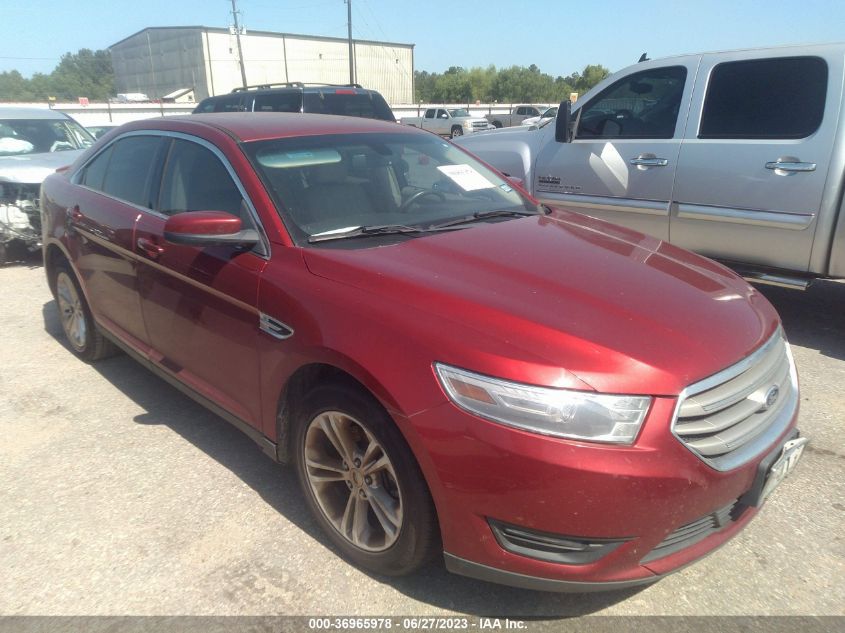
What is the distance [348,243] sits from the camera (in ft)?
8.55

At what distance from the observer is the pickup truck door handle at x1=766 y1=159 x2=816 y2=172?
420 centimetres

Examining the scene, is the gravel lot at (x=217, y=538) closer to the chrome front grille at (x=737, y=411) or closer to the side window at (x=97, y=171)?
the chrome front grille at (x=737, y=411)

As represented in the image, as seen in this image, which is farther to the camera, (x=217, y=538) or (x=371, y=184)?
(x=371, y=184)

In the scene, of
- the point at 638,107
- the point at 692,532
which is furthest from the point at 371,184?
the point at 638,107

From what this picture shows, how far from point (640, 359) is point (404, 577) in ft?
3.92

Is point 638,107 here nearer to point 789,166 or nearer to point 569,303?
point 789,166

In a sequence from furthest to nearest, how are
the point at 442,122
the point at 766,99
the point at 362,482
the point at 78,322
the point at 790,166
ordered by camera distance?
the point at 442,122, the point at 766,99, the point at 78,322, the point at 790,166, the point at 362,482

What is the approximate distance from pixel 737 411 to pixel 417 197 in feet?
5.71

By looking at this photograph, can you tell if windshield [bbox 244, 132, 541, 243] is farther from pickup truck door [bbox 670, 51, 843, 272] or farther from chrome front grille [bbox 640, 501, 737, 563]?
pickup truck door [bbox 670, 51, 843, 272]

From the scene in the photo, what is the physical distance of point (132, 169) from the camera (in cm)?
364

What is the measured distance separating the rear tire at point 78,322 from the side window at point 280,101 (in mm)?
6153

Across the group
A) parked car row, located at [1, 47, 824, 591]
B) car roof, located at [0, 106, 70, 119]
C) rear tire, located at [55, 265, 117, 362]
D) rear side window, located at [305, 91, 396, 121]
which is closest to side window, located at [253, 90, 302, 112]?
rear side window, located at [305, 91, 396, 121]

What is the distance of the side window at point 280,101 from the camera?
32.9 feet

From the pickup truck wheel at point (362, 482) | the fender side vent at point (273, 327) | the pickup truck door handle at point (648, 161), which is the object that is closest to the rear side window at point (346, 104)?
the pickup truck door handle at point (648, 161)
